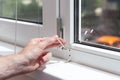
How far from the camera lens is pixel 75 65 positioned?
946mm

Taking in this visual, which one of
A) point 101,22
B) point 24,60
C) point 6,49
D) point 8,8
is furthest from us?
point 8,8

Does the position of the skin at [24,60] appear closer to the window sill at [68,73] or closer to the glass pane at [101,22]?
the window sill at [68,73]

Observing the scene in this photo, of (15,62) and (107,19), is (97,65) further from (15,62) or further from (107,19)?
(15,62)

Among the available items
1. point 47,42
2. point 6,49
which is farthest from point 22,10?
point 47,42

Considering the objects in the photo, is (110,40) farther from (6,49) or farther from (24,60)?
(6,49)

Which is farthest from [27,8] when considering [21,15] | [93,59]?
[93,59]

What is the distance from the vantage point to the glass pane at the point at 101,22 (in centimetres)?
89

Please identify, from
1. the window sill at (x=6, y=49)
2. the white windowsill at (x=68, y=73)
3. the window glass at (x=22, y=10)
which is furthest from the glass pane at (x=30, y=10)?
the white windowsill at (x=68, y=73)

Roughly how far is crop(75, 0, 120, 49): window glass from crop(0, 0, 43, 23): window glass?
23cm

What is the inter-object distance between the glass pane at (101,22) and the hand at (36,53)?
105 millimetres

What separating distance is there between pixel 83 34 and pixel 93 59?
117 mm

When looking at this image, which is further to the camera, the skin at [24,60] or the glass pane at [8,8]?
the glass pane at [8,8]

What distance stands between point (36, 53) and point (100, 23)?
26cm

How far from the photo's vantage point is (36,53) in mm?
814
